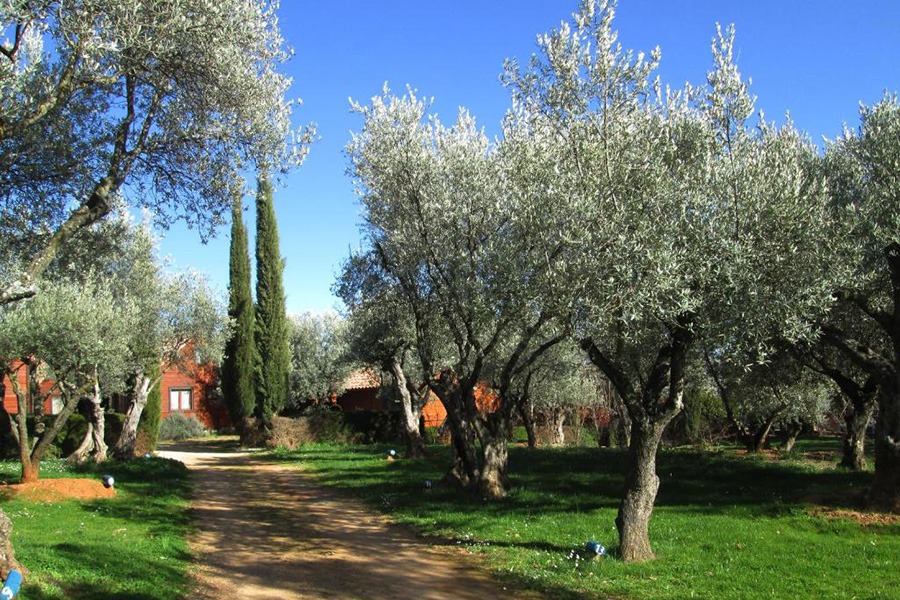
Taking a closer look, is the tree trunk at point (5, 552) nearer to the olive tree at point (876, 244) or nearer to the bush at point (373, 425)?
the olive tree at point (876, 244)

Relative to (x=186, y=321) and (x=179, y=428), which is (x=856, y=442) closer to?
(x=186, y=321)

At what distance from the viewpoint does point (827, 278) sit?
32.7 ft

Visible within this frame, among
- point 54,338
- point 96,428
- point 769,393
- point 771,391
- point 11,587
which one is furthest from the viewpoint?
point 96,428

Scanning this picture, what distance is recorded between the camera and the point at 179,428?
1882 inches

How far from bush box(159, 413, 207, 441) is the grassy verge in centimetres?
2947

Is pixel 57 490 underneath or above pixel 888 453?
underneath

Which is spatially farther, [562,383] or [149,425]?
[149,425]

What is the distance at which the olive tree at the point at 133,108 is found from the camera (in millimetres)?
7848

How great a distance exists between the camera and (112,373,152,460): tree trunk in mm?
24453


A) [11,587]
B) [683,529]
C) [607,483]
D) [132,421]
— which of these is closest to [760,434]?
[607,483]

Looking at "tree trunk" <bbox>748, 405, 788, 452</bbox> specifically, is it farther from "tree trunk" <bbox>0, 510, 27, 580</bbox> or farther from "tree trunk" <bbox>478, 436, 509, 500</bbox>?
"tree trunk" <bbox>0, 510, 27, 580</bbox>

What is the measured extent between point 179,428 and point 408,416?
86.0 ft

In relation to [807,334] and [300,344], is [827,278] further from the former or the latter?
[300,344]

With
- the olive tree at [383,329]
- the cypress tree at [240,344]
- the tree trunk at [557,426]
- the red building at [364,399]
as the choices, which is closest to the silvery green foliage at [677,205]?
the olive tree at [383,329]
